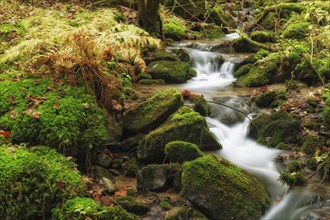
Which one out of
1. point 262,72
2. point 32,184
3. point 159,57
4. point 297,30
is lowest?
point 262,72

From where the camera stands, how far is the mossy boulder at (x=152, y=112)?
289 inches

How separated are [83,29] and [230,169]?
3329mm

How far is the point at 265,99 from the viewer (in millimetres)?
9219

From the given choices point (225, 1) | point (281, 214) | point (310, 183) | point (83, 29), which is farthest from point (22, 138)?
point (225, 1)

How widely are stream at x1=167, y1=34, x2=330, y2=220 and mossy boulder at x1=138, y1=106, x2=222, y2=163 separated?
41 centimetres

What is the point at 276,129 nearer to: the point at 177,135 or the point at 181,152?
the point at 177,135

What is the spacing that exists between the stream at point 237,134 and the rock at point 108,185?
2.13 metres

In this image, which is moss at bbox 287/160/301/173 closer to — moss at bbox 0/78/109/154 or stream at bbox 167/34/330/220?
stream at bbox 167/34/330/220

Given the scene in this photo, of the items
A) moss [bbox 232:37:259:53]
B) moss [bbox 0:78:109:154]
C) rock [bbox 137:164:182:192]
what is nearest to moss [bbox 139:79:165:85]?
moss [bbox 0:78:109:154]

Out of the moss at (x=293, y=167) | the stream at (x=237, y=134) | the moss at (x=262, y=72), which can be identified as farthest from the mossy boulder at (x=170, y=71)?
the moss at (x=293, y=167)

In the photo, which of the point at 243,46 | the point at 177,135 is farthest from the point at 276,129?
the point at 243,46

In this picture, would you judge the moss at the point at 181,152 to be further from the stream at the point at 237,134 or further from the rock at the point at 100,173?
the stream at the point at 237,134

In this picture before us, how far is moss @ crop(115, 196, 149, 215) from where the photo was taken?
17.6 ft

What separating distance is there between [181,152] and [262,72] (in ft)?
17.7
